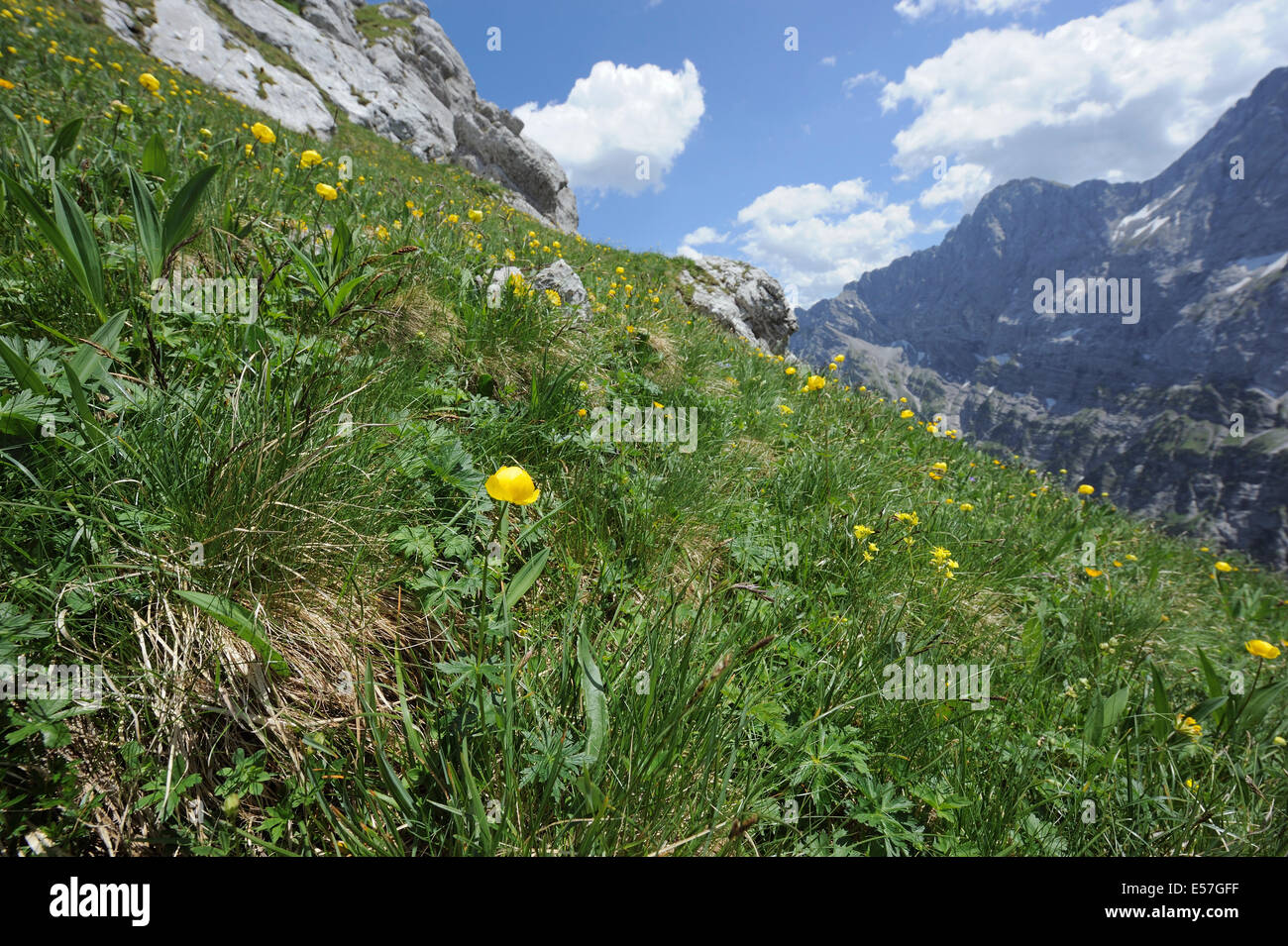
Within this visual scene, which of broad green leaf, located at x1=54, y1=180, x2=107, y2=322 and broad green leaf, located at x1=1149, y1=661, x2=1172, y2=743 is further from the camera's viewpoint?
broad green leaf, located at x1=1149, y1=661, x2=1172, y2=743

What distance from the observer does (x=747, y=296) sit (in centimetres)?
1426

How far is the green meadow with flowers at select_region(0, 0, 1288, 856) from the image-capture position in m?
1.29

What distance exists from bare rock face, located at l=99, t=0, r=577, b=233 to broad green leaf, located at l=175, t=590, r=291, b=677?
9284 mm

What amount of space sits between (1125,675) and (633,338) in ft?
12.7

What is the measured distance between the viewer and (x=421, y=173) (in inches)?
460

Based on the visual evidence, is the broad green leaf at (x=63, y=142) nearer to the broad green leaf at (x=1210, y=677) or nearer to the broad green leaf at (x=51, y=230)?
the broad green leaf at (x=51, y=230)

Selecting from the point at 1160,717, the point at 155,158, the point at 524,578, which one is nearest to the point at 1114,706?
the point at 1160,717

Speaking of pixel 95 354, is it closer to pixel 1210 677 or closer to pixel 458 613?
pixel 458 613

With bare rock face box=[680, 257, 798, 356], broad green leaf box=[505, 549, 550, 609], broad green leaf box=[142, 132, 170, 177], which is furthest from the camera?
bare rock face box=[680, 257, 798, 356]

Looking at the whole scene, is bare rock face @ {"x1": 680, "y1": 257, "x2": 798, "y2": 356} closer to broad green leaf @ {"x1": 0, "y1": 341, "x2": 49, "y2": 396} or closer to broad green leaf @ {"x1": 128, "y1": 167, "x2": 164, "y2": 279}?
broad green leaf @ {"x1": 128, "y1": 167, "x2": 164, "y2": 279}

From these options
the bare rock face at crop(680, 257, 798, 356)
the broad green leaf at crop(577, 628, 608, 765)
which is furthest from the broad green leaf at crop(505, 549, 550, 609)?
the bare rock face at crop(680, 257, 798, 356)

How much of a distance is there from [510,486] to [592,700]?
2.09ft
